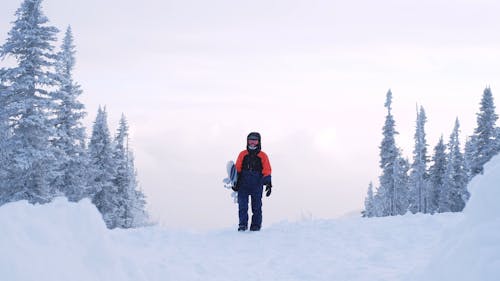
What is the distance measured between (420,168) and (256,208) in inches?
1751

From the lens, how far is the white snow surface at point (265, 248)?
4.84 meters

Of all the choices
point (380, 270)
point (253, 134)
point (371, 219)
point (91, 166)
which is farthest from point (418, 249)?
point (91, 166)

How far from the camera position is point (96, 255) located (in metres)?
5.68

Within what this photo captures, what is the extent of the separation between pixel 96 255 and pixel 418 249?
6253 millimetres

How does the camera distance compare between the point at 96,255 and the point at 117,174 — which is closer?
the point at 96,255

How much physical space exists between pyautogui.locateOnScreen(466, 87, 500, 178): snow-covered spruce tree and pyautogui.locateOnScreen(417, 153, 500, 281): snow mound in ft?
109

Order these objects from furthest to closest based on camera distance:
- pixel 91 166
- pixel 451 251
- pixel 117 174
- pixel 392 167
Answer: pixel 392 167 < pixel 117 174 < pixel 91 166 < pixel 451 251

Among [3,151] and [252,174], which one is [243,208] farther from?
[3,151]

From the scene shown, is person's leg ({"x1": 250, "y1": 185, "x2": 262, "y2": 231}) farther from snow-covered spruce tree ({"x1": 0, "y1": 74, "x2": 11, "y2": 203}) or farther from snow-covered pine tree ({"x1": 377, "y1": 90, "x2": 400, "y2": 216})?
snow-covered pine tree ({"x1": 377, "y1": 90, "x2": 400, "y2": 216})

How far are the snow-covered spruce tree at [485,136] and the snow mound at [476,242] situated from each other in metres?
33.2

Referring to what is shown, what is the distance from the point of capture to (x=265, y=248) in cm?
972

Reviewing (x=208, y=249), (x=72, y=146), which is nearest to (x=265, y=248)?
(x=208, y=249)

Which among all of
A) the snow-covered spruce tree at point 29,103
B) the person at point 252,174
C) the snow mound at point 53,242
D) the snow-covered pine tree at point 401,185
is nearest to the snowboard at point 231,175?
the person at point 252,174

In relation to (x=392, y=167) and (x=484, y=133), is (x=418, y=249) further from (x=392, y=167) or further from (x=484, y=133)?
(x=392, y=167)
